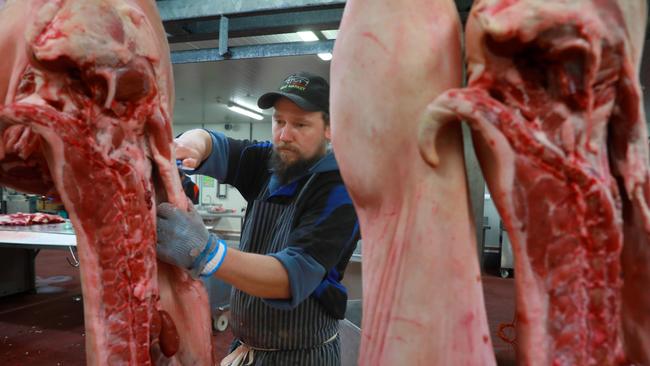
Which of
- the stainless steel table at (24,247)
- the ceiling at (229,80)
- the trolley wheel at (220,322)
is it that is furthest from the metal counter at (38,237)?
the ceiling at (229,80)

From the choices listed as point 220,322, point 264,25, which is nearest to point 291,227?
point 264,25

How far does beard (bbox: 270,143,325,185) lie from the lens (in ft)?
6.22

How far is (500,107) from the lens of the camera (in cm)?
73

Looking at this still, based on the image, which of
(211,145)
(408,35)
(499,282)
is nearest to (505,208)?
(408,35)

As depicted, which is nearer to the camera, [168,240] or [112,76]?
[112,76]

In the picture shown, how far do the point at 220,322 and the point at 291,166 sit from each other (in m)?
3.42

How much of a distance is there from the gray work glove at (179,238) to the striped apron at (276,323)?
0.68 metres

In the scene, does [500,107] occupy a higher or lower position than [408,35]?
lower

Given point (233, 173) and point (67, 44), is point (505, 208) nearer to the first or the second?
point (67, 44)

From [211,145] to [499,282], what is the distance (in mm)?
6727

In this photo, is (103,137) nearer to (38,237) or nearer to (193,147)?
(193,147)

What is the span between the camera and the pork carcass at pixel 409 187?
0.82m

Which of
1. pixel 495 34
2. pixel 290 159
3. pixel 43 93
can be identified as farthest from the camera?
pixel 290 159

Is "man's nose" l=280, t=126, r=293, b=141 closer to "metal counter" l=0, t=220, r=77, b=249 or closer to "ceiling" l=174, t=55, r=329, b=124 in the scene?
"metal counter" l=0, t=220, r=77, b=249
